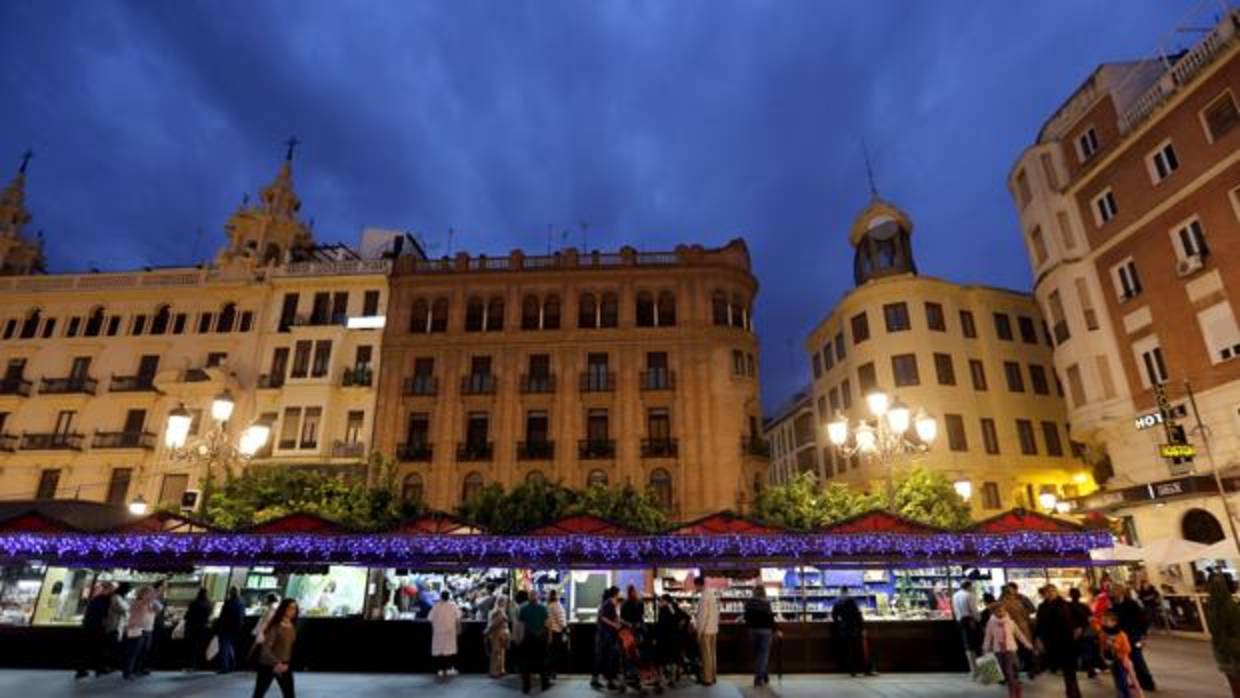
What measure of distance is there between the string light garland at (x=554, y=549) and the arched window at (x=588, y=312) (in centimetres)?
1975

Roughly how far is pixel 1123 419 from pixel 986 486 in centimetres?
721

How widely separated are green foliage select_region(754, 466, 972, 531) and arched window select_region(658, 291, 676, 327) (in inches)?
460

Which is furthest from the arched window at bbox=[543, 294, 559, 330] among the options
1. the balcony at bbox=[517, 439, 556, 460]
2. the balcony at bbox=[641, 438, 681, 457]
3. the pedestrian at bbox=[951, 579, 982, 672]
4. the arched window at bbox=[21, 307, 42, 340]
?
the arched window at bbox=[21, 307, 42, 340]

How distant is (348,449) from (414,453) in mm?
3176

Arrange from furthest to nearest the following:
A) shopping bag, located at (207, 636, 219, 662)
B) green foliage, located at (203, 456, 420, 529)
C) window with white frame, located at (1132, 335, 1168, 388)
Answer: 1. window with white frame, located at (1132, 335, 1168, 388)
2. green foliage, located at (203, 456, 420, 529)
3. shopping bag, located at (207, 636, 219, 662)

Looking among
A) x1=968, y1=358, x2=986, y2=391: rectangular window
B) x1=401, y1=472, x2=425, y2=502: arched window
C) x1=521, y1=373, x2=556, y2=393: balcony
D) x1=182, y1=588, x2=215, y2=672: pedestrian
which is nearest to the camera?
x1=182, y1=588, x2=215, y2=672: pedestrian

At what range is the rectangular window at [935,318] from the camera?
33.8 meters

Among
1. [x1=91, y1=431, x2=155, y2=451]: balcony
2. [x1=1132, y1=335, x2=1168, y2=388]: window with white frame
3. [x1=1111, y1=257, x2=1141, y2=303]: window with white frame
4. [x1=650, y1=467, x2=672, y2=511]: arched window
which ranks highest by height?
[x1=1111, y1=257, x2=1141, y2=303]: window with white frame

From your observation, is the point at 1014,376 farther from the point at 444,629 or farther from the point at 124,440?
the point at 124,440

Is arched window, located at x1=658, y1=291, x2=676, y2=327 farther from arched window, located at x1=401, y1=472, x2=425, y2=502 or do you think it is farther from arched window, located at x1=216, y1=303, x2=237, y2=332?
arched window, located at x1=216, y1=303, x2=237, y2=332

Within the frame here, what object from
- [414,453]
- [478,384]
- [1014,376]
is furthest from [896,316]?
[414,453]

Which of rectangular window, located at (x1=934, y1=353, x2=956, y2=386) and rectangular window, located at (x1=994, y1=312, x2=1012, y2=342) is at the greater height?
rectangular window, located at (x1=994, y1=312, x2=1012, y2=342)

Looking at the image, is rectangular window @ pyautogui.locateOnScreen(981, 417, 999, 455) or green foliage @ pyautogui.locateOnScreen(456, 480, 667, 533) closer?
green foliage @ pyautogui.locateOnScreen(456, 480, 667, 533)

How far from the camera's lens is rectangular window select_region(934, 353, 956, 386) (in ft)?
107
